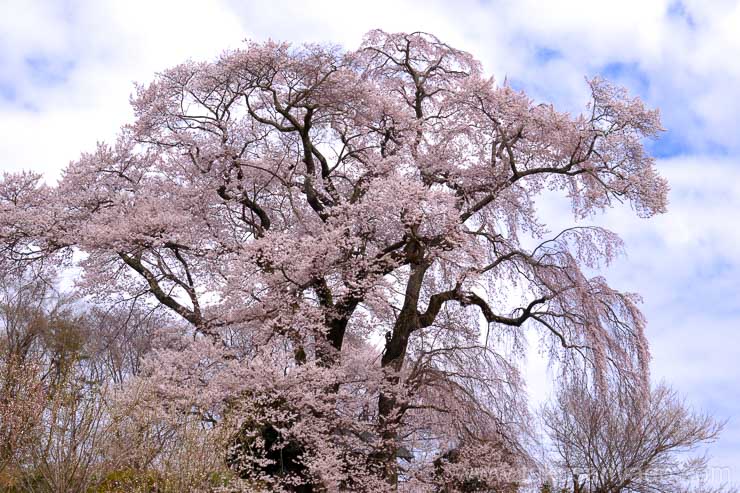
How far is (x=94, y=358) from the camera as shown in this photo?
20.1m

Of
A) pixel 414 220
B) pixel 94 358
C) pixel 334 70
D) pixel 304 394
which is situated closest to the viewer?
pixel 304 394

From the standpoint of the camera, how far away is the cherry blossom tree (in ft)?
46.3

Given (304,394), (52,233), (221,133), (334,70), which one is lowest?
(304,394)

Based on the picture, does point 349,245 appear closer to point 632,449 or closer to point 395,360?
point 395,360

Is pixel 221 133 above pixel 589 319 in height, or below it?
above

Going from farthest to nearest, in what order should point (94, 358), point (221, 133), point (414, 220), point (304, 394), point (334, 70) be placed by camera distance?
point (94, 358) → point (221, 133) → point (334, 70) → point (414, 220) → point (304, 394)

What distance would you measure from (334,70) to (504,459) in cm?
809

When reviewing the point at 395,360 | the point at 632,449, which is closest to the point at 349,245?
the point at 395,360

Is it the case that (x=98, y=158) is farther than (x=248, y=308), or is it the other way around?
(x=98, y=158)

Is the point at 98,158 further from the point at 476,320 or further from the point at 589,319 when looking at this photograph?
the point at 589,319

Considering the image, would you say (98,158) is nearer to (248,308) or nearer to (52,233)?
(52,233)

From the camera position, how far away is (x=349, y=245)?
14.4 metres

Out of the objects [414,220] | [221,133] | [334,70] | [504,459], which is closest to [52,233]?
[221,133]

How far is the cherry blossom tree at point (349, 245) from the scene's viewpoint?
14.1 meters
